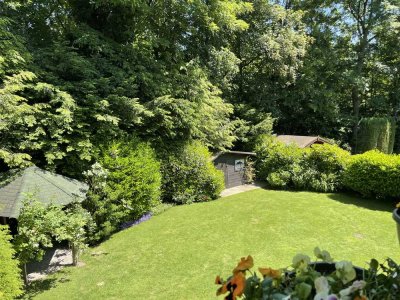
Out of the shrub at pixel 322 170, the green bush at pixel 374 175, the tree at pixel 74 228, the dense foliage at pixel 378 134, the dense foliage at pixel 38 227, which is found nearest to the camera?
the dense foliage at pixel 38 227

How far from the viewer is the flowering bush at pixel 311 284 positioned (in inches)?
50.7

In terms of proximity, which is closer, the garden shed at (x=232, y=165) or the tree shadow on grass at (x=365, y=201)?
the tree shadow on grass at (x=365, y=201)

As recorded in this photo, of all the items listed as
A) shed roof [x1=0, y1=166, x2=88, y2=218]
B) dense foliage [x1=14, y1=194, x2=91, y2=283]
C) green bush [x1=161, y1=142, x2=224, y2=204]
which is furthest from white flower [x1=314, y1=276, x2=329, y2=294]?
green bush [x1=161, y1=142, x2=224, y2=204]

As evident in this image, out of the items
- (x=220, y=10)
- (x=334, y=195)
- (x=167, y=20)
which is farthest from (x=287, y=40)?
(x=334, y=195)

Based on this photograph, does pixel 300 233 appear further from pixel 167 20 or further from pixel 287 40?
pixel 287 40

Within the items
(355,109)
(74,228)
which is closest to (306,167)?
(355,109)

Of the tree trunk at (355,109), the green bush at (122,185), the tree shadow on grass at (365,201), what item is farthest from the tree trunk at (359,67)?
the green bush at (122,185)

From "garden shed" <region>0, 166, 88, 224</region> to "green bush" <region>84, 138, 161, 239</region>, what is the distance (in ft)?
2.35

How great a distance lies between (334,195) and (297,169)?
7.14 ft

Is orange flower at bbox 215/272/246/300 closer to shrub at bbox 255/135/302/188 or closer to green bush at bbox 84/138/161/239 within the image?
green bush at bbox 84/138/161/239

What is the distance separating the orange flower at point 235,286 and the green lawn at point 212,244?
16.9ft

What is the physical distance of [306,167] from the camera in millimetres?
15758

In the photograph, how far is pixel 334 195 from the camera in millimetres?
14242

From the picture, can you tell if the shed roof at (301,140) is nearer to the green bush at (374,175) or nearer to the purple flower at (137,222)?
the green bush at (374,175)
